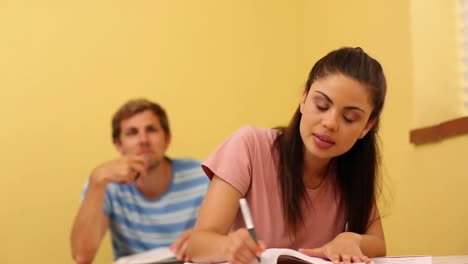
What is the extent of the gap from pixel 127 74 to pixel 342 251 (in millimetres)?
1137

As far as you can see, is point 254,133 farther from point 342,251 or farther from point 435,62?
point 435,62

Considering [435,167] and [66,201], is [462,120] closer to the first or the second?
[435,167]

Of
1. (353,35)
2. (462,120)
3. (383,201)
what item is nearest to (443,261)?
(462,120)

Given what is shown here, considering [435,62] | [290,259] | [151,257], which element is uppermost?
[435,62]

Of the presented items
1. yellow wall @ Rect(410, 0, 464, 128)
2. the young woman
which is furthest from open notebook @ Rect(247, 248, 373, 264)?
yellow wall @ Rect(410, 0, 464, 128)

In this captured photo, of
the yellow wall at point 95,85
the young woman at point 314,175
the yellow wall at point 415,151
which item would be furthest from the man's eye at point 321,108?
the yellow wall at point 95,85

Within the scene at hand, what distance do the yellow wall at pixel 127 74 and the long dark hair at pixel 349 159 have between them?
42 centimetres

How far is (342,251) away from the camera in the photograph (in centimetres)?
83

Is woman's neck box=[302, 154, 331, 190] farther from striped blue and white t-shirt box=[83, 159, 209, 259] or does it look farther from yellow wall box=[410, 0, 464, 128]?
striped blue and white t-shirt box=[83, 159, 209, 259]

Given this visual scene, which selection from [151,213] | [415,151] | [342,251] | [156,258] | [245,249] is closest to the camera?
[245,249]

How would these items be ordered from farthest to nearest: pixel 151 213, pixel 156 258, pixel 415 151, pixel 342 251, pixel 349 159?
pixel 151 213
pixel 415 151
pixel 156 258
pixel 349 159
pixel 342 251

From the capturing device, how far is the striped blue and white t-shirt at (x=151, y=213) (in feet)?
4.83

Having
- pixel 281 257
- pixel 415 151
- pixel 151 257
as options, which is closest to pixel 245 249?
pixel 281 257

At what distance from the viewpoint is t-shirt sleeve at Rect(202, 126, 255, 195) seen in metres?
0.90
